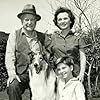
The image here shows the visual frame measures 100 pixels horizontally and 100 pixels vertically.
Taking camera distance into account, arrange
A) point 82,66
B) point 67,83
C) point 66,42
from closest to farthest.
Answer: point 67,83
point 82,66
point 66,42

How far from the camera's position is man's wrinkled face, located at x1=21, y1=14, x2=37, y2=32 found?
13.3 ft

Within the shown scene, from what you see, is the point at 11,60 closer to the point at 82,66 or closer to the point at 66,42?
the point at 66,42

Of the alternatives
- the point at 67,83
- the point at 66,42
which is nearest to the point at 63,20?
the point at 66,42

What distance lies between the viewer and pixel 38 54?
12.2 feet

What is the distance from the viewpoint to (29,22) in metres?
4.04

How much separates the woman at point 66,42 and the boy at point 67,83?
0.91ft

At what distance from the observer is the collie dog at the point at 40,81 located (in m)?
3.66

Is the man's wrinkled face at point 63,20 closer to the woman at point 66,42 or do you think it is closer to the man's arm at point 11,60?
the woman at point 66,42

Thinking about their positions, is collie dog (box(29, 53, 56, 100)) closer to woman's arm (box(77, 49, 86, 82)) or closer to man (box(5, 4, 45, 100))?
man (box(5, 4, 45, 100))

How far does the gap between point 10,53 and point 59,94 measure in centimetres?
97

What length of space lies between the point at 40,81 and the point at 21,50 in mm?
646

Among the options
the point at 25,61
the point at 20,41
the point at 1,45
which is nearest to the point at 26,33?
the point at 20,41

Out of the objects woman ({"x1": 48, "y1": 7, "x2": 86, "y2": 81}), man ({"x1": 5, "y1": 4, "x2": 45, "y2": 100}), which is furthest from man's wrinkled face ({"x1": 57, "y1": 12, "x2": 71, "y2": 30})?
man ({"x1": 5, "y1": 4, "x2": 45, "y2": 100})

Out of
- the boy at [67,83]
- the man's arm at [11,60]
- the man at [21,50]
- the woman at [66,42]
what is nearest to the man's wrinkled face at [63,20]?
the woman at [66,42]
